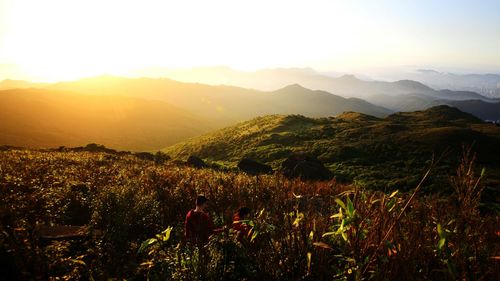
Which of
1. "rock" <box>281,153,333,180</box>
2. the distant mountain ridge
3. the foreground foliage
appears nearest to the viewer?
the foreground foliage

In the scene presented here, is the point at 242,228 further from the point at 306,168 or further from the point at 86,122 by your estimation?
the point at 86,122

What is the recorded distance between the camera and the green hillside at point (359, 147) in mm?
37547

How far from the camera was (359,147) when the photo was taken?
47094mm

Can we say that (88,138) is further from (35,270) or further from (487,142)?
(35,270)

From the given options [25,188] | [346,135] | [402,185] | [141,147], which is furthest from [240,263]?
[141,147]

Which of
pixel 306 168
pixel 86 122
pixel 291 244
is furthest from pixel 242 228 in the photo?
pixel 86 122

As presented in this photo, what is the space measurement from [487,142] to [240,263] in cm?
5502

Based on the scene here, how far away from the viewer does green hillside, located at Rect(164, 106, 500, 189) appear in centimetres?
3755

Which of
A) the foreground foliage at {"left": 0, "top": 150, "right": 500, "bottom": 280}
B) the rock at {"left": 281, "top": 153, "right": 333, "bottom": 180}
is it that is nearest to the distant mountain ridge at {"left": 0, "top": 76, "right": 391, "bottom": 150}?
the rock at {"left": 281, "top": 153, "right": 333, "bottom": 180}

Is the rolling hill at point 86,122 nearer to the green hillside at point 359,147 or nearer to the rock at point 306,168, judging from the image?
the green hillside at point 359,147

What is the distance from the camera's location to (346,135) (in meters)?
56.9

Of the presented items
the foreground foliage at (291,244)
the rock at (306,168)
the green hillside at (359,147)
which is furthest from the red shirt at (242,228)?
the green hillside at (359,147)

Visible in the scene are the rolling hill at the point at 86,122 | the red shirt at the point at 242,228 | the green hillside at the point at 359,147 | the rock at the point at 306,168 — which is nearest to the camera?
the red shirt at the point at 242,228

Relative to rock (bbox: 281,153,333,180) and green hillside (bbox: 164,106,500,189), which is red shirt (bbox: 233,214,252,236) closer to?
rock (bbox: 281,153,333,180)
